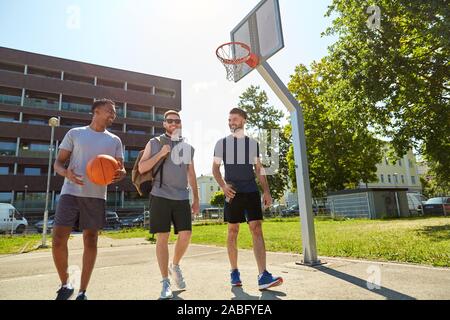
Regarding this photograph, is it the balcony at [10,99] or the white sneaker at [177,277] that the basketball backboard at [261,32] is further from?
the balcony at [10,99]

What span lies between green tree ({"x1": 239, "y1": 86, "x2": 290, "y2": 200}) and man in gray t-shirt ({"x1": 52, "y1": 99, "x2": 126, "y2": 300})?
35.4m

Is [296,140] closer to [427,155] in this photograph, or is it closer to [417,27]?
[417,27]

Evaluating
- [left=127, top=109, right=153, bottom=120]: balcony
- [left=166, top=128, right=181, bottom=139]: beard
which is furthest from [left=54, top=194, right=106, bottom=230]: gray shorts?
[left=127, top=109, right=153, bottom=120]: balcony

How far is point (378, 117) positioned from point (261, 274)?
14.2 m

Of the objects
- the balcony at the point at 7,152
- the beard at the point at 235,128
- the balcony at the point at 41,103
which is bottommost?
the beard at the point at 235,128

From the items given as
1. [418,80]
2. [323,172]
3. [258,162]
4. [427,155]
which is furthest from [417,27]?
[323,172]

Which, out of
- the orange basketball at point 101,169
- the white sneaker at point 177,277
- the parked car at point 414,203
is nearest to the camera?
the orange basketball at point 101,169

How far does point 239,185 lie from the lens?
4.12 metres

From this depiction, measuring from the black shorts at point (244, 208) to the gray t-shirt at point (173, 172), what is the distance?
61 centimetres

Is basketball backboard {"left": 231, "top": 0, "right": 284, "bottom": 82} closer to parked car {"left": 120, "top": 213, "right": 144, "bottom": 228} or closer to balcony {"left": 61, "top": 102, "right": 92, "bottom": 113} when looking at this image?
parked car {"left": 120, "top": 213, "right": 144, "bottom": 228}

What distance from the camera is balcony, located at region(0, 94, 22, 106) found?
3736cm

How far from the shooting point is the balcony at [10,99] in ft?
123

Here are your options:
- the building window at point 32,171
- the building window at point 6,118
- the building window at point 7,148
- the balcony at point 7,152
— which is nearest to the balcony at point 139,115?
the building window at point 32,171

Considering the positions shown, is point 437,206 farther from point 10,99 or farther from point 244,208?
point 10,99
